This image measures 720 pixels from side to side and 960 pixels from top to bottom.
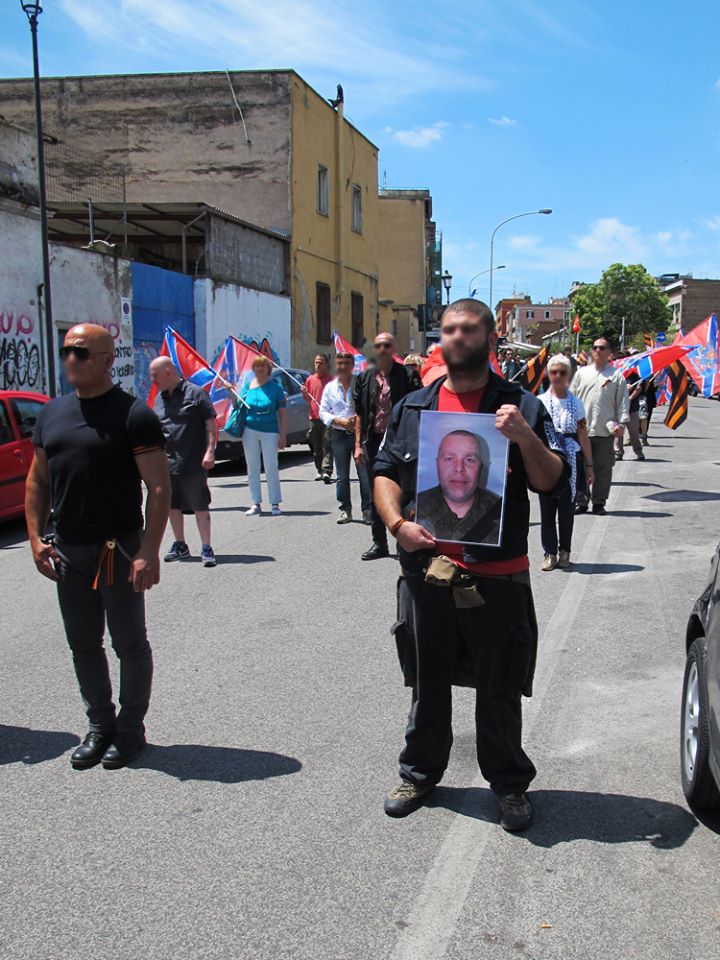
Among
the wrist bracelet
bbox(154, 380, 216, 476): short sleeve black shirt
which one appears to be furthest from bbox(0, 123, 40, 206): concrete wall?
the wrist bracelet

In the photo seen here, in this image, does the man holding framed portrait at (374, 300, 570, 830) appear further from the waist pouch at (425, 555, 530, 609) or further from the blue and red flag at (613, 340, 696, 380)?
the blue and red flag at (613, 340, 696, 380)

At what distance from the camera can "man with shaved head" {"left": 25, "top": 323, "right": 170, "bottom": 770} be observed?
3.88 metres

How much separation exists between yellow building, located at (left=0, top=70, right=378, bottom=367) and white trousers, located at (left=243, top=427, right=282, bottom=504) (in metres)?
16.5

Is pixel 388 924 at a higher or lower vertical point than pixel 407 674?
lower

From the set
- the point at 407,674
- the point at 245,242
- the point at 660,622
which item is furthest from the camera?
the point at 245,242

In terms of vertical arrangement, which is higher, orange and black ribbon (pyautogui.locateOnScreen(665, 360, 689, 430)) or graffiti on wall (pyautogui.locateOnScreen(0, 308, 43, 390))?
graffiti on wall (pyautogui.locateOnScreen(0, 308, 43, 390))

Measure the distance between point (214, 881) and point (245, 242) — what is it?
898 inches

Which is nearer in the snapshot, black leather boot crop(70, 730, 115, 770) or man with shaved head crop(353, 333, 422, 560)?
black leather boot crop(70, 730, 115, 770)

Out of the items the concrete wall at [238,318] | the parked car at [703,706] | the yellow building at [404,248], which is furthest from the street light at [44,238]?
the yellow building at [404,248]

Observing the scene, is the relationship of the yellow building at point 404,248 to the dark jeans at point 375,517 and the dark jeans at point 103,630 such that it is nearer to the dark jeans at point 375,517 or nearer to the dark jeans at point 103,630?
the dark jeans at point 375,517

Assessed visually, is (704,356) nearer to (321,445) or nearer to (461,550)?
(321,445)

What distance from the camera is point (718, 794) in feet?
10.9

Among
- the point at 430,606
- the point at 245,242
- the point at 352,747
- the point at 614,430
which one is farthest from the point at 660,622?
the point at 245,242

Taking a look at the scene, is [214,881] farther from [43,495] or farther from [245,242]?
[245,242]
